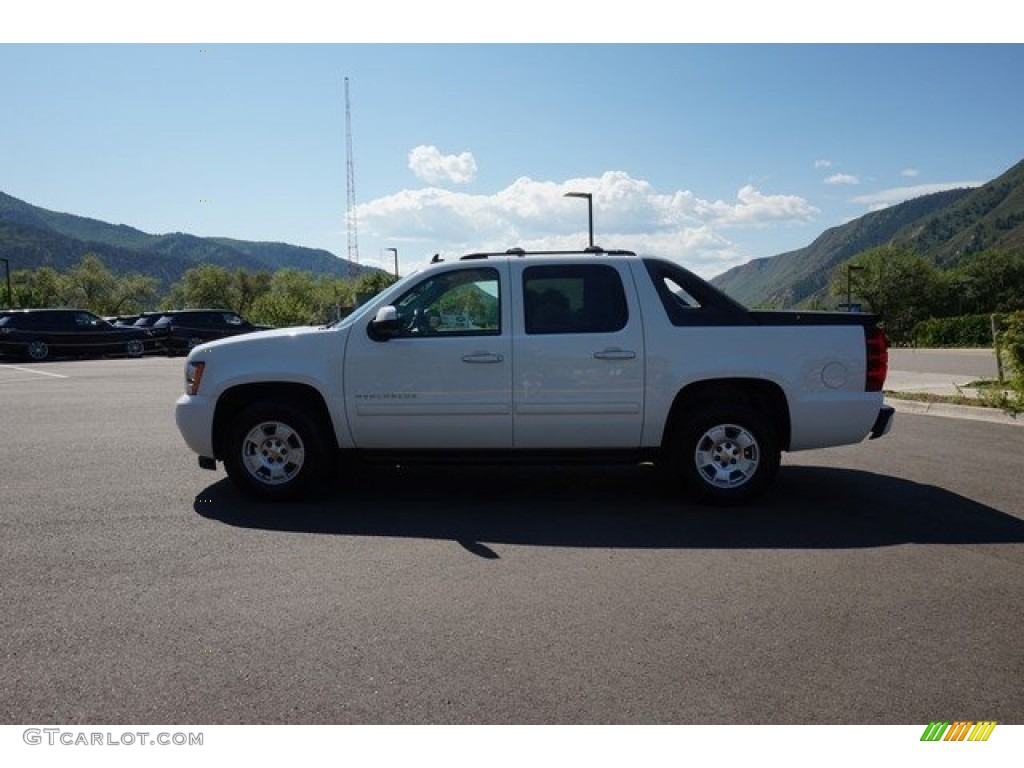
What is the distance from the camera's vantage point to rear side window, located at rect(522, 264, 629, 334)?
6.12 m

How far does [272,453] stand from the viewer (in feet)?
20.7

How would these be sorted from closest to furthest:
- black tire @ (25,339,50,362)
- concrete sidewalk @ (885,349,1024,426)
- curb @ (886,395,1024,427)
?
1. curb @ (886,395,1024,427)
2. concrete sidewalk @ (885,349,1024,426)
3. black tire @ (25,339,50,362)

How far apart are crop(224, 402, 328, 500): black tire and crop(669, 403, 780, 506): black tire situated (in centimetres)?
281

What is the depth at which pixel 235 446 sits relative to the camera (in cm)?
628

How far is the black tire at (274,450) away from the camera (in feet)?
20.4

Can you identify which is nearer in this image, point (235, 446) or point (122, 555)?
point (122, 555)

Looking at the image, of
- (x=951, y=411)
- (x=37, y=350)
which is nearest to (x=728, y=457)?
(x=951, y=411)

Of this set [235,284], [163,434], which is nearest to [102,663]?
[163,434]

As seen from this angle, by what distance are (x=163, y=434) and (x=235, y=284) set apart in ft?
385

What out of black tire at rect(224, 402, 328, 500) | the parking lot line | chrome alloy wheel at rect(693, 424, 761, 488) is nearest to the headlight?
black tire at rect(224, 402, 328, 500)

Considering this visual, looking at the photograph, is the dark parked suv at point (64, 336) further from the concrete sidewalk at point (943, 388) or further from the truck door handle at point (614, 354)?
the truck door handle at point (614, 354)

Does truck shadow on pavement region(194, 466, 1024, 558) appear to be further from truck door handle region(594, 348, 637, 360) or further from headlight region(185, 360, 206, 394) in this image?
truck door handle region(594, 348, 637, 360)

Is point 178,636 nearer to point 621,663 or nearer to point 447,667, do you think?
point 447,667
